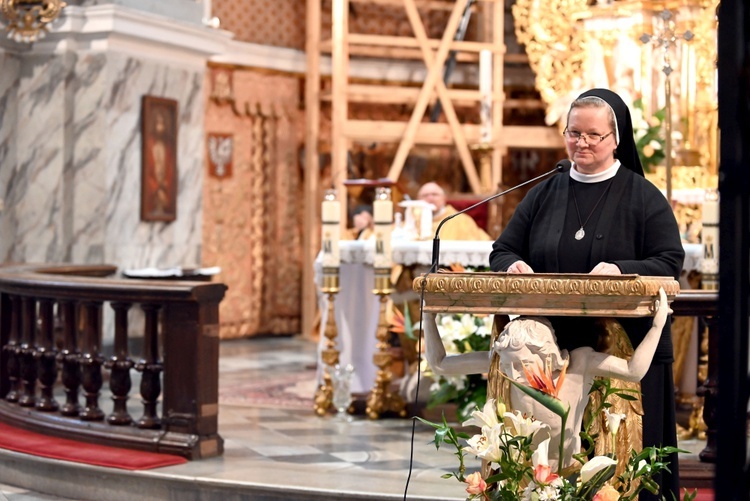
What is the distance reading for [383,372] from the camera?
696 centimetres

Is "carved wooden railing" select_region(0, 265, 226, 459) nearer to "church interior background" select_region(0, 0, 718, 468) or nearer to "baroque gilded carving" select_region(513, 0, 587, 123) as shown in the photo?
"church interior background" select_region(0, 0, 718, 468)

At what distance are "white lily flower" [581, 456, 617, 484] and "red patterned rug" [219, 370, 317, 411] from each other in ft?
14.6

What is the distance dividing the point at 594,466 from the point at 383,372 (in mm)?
3998

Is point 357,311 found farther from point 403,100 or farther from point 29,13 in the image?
point 403,100

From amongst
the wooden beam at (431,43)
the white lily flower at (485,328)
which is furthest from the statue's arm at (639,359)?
the wooden beam at (431,43)

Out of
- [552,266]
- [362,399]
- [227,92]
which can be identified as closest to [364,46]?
[227,92]

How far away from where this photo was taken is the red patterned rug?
25.0ft

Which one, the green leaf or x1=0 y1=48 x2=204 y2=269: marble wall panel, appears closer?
the green leaf

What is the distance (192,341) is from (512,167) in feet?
26.2

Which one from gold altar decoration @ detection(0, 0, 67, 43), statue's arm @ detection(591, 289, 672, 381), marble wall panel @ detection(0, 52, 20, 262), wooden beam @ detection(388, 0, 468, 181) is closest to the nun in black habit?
statue's arm @ detection(591, 289, 672, 381)

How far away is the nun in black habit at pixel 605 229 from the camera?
3.30 metres

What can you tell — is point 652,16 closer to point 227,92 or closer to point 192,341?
point 227,92

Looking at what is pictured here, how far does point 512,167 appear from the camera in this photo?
515 inches

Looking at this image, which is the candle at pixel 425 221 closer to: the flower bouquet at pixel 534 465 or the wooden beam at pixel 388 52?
the flower bouquet at pixel 534 465
